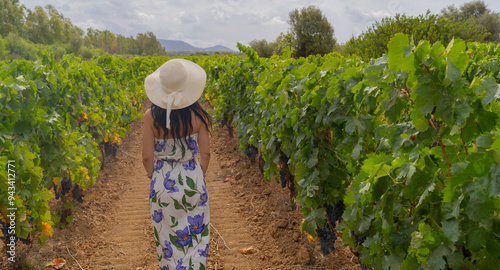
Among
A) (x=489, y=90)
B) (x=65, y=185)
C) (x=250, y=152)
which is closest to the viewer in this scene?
(x=489, y=90)

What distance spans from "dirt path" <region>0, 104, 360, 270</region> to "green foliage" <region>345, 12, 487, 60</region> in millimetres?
13646

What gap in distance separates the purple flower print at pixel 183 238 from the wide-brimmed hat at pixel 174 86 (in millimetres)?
815

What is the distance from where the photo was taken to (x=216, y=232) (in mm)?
4379

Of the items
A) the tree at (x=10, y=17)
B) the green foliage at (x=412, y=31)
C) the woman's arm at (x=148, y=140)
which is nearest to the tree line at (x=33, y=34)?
the tree at (x=10, y=17)

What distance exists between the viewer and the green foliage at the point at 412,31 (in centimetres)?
1745

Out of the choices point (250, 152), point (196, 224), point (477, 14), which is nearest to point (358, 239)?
point (196, 224)

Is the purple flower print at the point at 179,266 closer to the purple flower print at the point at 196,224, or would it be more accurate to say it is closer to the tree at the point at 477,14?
the purple flower print at the point at 196,224

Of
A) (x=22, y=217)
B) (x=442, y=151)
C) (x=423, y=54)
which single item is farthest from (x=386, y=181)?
(x=22, y=217)

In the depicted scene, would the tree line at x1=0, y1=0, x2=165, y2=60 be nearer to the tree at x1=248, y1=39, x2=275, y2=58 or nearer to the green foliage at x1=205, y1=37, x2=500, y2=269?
the tree at x1=248, y1=39, x2=275, y2=58

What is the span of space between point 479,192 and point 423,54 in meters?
0.56

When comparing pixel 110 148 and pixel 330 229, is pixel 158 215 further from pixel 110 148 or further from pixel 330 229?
pixel 110 148

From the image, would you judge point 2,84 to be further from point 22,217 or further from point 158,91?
point 158,91

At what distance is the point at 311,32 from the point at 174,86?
3372 centimetres

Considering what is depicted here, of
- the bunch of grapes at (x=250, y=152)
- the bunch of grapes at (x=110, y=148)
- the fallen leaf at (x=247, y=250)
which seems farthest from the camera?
the bunch of grapes at (x=110, y=148)
